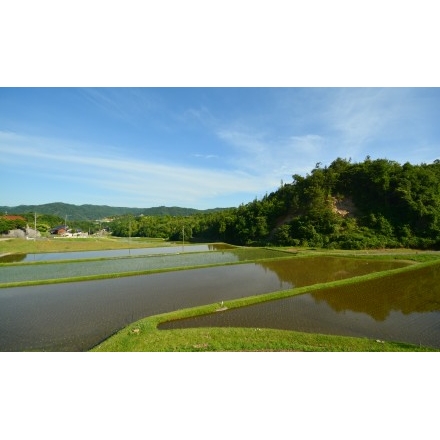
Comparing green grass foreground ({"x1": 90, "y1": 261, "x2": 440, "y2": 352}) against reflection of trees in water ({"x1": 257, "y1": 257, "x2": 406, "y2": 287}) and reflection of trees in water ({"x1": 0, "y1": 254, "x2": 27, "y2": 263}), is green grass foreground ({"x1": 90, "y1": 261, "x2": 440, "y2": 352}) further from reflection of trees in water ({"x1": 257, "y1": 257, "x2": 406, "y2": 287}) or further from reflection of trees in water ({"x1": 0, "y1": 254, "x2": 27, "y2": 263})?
reflection of trees in water ({"x1": 0, "y1": 254, "x2": 27, "y2": 263})

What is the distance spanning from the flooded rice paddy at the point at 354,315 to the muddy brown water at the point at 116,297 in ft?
6.84

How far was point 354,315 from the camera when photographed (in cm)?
1118

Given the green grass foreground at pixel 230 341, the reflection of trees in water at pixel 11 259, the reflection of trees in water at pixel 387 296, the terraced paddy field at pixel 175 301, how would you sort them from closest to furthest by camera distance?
1. the green grass foreground at pixel 230 341
2. the terraced paddy field at pixel 175 301
3. the reflection of trees in water at pixel 387 296
4. the reflection of trees in water at pixel 11 259

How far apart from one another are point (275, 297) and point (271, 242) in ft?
93.6

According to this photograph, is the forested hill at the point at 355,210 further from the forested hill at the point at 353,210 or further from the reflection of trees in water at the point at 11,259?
the reflection of trees in water at the point at 11,259

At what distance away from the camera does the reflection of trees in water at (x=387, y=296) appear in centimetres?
1199

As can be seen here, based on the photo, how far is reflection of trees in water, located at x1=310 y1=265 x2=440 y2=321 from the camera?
39.3 feet

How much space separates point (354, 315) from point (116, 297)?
11.5 metres

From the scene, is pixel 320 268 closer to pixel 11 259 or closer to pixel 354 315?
pixel 354 315

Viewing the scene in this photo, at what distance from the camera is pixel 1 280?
1716 cm

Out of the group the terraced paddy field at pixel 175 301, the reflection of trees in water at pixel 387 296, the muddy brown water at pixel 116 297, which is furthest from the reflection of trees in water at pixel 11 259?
the reflection of trees in water at pixel 387 296

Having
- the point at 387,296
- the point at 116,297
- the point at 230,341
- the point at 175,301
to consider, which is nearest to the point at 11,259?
the point at 116,297

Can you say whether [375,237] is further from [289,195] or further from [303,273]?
[303,273]

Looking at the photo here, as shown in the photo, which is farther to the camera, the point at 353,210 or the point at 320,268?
the point at 353,210
